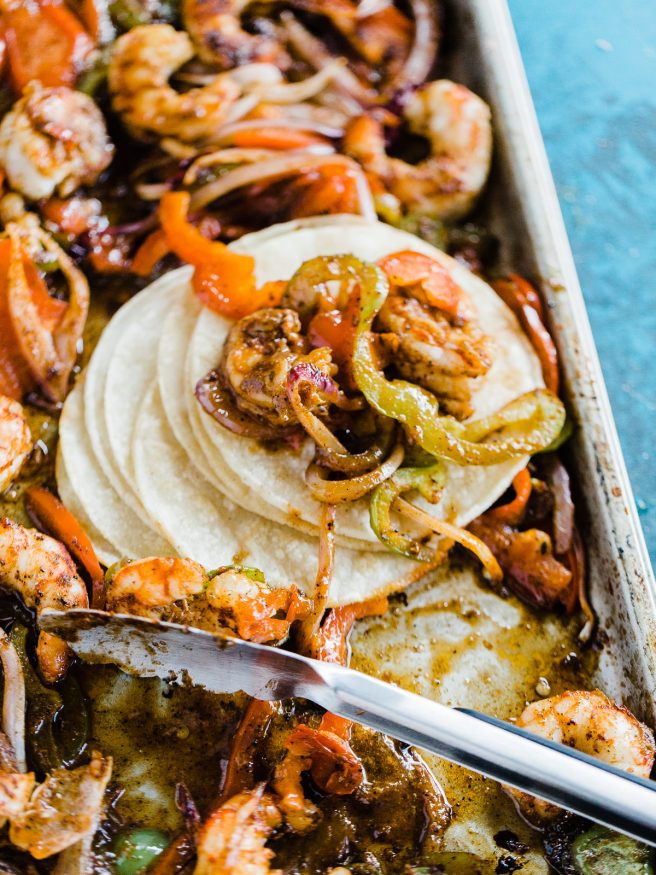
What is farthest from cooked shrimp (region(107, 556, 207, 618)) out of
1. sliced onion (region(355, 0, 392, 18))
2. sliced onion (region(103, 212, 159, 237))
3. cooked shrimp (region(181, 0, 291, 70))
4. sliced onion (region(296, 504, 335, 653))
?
sliced onion (region(355, 0, 392, 18))

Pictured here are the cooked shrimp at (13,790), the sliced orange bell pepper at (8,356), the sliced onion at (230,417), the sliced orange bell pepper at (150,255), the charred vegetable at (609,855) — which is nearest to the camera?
the cooked shrimp at (13,790)

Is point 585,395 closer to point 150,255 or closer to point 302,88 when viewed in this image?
point 150,255

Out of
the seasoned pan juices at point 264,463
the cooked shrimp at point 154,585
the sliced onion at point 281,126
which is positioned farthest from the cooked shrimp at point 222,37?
the cooked shrimp at point 154,585

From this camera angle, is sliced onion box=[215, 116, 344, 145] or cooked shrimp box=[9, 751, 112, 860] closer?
cooked shrimp box=[9, 751, 112, 860]

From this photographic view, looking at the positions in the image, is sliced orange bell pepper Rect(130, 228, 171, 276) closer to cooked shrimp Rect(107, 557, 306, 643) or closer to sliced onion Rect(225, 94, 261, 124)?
sliced onion Rect(225, 94, 261, 124)

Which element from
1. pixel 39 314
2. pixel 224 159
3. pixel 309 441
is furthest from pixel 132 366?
pixel 224 159

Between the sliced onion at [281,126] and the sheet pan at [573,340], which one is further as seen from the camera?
the sliced onion at [281,126]

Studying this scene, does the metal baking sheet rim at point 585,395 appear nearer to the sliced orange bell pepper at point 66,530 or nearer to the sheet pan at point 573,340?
the sheet pan at point 573,340
